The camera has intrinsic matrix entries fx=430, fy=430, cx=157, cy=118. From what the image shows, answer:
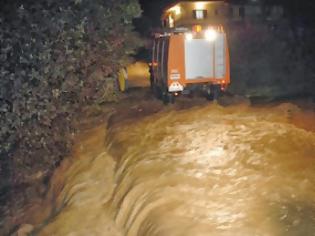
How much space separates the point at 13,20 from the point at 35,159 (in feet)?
10.8

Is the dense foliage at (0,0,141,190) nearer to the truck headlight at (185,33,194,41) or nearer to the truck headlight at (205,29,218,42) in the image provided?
the truck headlight at (185,33,194,41)

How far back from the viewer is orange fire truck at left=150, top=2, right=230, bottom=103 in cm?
1343

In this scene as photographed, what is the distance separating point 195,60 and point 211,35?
920 mm

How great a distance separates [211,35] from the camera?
1347 cm

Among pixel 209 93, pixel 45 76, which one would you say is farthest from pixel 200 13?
pixel 45 76

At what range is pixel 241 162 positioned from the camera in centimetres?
834

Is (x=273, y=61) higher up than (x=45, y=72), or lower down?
lower down

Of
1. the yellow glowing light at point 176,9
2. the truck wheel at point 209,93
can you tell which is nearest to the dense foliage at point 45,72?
the truck wheel at point 209,93

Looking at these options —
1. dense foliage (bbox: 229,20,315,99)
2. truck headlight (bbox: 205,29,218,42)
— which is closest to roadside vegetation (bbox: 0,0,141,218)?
truck headlight (bbox: 205,29,218,42)

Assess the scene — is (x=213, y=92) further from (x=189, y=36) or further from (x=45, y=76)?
(x=45, y=76)

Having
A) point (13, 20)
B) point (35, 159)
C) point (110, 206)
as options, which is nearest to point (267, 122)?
point (110, 206)

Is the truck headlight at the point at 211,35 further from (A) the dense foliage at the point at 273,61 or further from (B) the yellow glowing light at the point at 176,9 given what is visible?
(B) the yellow glowing light at the point at 176,9

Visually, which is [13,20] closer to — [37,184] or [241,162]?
[37,184]

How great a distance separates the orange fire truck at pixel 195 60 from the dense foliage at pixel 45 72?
→ 2994 mm
